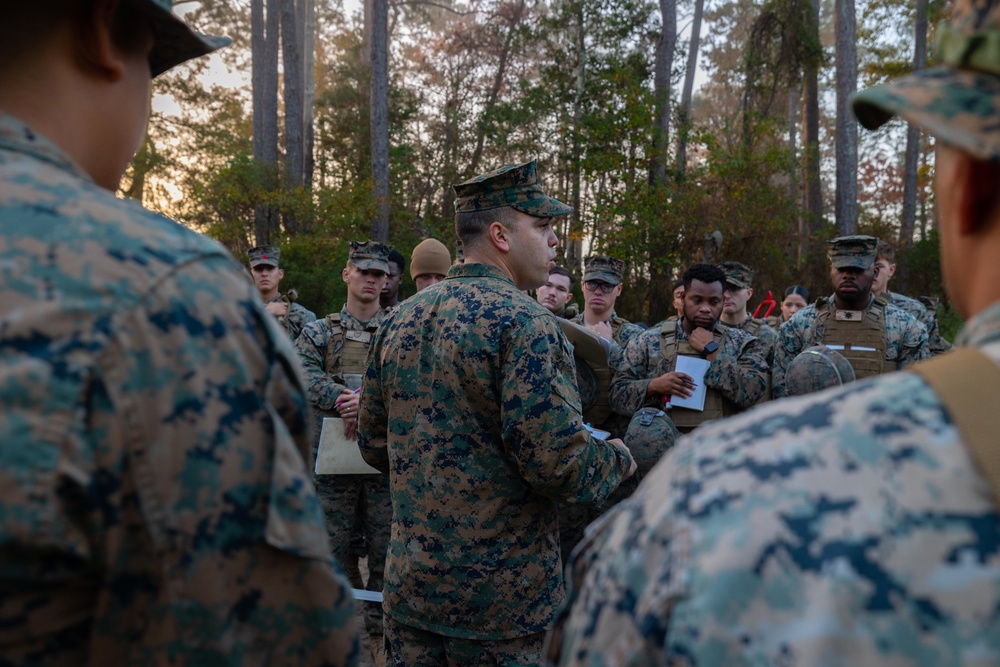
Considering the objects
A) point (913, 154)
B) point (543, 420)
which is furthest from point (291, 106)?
point (543, 420)

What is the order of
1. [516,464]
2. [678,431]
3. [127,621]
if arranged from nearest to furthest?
[127,621], [516,464], [678,431]

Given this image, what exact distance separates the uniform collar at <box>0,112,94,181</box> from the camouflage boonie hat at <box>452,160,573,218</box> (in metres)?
2.04

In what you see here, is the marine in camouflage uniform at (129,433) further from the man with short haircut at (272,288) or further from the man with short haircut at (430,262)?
the man with short haircut at (272,288)

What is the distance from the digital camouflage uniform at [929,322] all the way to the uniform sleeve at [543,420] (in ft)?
16.0

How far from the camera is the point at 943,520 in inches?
28.5

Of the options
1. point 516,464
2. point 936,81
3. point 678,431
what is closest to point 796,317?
point 678,431

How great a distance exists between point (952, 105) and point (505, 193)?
2.37m

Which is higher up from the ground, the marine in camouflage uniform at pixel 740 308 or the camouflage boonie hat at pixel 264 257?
the camouflage boonie hat at pixel 264 257

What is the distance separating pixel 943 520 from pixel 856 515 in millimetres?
75

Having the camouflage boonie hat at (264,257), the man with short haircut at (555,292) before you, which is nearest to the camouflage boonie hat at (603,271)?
the man with short haircut at (555,292)

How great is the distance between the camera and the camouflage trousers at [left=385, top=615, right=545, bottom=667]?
106 inches

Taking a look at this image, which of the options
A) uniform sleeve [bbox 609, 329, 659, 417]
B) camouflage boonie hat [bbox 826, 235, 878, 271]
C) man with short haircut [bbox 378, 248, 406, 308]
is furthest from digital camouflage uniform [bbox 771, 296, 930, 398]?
man with short haircut [bbox 378, 248, 406, 308]

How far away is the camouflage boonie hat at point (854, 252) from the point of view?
6094mm

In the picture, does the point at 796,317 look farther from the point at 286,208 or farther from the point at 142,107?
the point at 286,208
